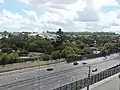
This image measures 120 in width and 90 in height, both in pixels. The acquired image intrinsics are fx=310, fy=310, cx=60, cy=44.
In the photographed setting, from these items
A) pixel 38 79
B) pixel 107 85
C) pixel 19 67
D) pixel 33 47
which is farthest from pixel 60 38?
pixel 107 85

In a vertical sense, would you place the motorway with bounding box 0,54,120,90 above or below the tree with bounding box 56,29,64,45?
below

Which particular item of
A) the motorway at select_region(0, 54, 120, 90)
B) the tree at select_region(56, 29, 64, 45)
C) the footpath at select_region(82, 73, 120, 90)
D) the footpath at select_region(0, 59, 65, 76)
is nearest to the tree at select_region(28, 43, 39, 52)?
the tree at select_region(56, 29, 64, 45)

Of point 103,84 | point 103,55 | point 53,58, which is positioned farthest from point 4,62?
point 103,55

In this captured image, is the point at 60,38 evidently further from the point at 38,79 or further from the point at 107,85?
the point at 107,85

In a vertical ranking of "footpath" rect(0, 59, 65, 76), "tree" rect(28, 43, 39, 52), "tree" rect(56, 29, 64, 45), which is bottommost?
"footpath" rect(0, 59, 65, 76)

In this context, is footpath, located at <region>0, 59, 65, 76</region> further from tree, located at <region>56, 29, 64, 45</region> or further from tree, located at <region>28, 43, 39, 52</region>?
tree, located at <region>56, 29, 64, 45</region>

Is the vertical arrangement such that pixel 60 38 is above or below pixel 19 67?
above


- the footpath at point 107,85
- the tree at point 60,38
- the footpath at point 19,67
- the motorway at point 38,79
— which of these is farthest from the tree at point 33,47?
the footpath at point 107,85

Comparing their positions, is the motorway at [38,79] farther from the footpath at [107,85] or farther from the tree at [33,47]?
the tree at [33,47]

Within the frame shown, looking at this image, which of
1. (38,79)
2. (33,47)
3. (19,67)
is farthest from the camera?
(33,47)

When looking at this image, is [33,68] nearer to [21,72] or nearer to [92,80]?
[21,72]

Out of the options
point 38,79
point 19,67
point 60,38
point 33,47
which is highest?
point 60,38
